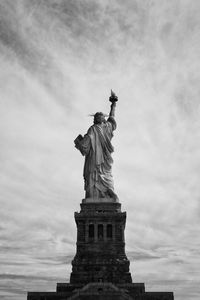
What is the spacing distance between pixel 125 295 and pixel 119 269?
327 centimetres

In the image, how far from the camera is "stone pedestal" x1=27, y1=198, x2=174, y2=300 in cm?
2356

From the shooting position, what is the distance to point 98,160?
102 ft

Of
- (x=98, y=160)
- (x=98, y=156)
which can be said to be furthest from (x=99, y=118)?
(x=98, y=160)

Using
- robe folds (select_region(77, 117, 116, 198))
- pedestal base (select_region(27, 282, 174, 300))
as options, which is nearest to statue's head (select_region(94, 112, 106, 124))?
robe folds (select_region(77, 117, 116, 198))

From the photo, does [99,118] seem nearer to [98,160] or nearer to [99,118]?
[99,118]

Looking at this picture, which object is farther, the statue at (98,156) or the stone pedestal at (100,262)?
the statue at (98,156)

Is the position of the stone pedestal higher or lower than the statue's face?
lower

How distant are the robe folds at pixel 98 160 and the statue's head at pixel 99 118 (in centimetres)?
38

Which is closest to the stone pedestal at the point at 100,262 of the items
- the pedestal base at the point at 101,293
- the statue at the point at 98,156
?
the pedestal base at the point at 101,293

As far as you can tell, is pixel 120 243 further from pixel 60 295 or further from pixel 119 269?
pixel 60 295

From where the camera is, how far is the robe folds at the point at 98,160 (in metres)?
30.2

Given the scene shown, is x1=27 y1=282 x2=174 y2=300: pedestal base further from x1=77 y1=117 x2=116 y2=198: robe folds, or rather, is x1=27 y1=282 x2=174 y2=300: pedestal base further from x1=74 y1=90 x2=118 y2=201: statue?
x1=77 y1=117 x2=116 y2=198: robe folds

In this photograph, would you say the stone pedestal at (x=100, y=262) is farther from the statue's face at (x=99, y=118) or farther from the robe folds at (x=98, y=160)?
the statue's face at (x=99, y=118)

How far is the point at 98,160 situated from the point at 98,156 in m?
0.34
